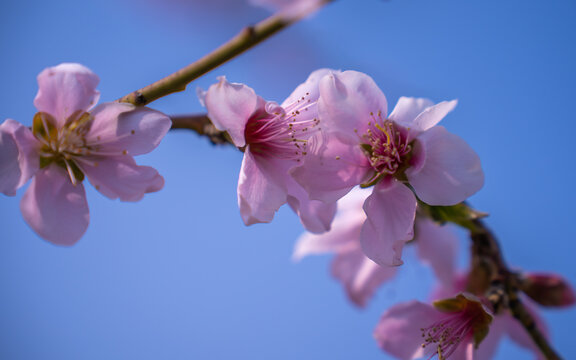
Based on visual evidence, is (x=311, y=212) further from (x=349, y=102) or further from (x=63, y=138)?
(x=63, y=138)

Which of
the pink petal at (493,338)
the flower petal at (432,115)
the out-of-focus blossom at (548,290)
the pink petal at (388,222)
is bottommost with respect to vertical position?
the pink petal at (493,338)

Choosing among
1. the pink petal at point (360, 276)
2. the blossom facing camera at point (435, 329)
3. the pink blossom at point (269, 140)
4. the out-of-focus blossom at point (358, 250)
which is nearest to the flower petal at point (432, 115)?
the pink blossom at point (269, 140)

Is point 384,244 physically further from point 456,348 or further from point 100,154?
point 100,154

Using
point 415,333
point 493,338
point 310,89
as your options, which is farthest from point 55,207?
→ point 493,338

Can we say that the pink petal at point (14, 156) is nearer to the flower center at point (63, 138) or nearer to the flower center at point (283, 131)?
the flower center at point (63, 138)

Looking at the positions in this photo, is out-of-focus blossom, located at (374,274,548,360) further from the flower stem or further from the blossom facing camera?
the flower stem

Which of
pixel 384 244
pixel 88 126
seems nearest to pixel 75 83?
pixel 88 126
